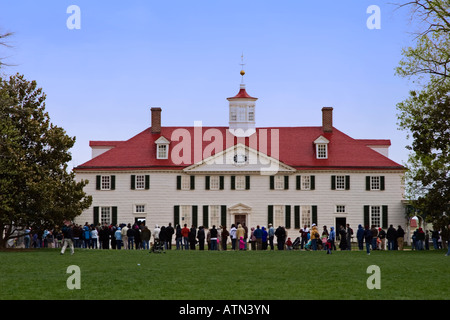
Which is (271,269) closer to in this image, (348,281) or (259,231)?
(348,281)

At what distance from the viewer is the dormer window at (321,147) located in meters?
63.7

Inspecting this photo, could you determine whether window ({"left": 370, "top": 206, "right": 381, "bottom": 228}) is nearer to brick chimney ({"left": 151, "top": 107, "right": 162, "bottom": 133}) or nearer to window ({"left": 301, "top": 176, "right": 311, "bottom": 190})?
window ({"left": 301, "top": 176, "right": 311, "bottom": 190})

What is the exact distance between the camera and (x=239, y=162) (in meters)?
62.4

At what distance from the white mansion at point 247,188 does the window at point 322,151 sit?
0.08 meters

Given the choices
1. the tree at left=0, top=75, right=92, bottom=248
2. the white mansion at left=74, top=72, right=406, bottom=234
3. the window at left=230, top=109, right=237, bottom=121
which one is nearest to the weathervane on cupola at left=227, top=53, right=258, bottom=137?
the window at left=230, top=109, right=237, bottom=121

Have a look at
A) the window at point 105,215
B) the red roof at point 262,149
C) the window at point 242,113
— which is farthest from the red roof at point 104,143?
the window at point 242,113

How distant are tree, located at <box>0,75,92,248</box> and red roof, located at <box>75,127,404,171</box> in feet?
66.9

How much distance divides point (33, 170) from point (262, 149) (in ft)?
86.8

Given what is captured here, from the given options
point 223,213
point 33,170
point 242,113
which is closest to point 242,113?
point 242,113

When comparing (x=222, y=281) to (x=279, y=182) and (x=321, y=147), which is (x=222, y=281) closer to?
(x=279, y=182)

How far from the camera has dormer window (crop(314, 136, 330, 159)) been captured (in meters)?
63.7

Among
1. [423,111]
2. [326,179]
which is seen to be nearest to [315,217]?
[326,179]

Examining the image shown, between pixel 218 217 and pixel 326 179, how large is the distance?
28.7 feet

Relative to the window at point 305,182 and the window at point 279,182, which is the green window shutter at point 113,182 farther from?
the window at point 305,182
